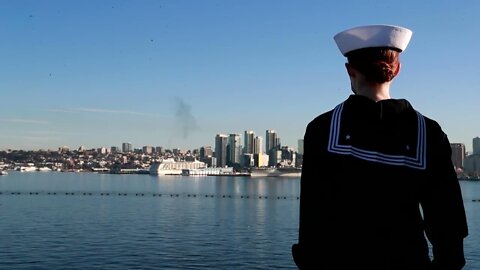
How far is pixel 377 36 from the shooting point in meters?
1.79

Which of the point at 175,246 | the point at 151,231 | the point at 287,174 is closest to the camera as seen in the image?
the point at 175,246

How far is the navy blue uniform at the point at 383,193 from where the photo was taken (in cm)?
171

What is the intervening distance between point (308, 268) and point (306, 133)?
401 millimetres

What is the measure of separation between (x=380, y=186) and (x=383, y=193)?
0.9 inches

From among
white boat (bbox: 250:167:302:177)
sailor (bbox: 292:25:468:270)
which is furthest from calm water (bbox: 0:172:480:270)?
white boat (bbox: 250:167:302:177)

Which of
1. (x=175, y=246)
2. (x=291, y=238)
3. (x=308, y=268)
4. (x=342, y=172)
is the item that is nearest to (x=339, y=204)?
(x=342, y=172)

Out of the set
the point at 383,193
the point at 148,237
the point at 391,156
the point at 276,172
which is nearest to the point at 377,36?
the point at 391,156

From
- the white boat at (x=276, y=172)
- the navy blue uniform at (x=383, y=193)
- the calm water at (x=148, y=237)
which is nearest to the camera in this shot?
the navy blue uniform at (x=383, y=193)

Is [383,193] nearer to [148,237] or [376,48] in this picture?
[376,48]

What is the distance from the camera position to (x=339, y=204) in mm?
1748

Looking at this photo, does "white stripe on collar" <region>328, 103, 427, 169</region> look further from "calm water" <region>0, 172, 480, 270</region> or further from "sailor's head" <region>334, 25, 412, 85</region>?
"calm water" <region>0, 172, 480, 270</region>

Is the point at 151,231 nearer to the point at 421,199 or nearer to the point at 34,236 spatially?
the point at 34,236

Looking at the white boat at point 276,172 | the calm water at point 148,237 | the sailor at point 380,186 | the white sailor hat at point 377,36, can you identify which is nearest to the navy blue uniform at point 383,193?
the sailor at point 380,186

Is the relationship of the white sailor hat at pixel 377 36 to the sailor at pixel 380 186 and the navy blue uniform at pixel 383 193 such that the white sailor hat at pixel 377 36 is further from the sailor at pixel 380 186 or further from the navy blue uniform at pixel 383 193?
the navy blue uniform at pixel 383 193
